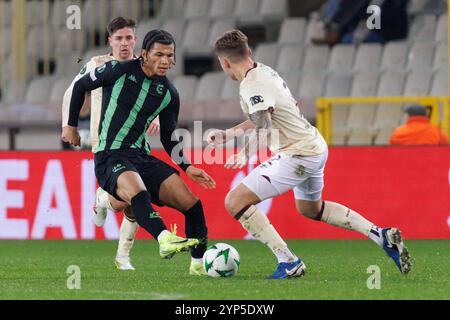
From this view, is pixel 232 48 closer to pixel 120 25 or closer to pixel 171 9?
pixel 120 25

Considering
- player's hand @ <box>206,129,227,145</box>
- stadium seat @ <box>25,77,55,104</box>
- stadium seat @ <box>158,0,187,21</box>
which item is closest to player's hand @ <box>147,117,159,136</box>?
player's hand @ <box>206,129,227,145</box>

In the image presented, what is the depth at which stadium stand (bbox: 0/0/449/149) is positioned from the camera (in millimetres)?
16797

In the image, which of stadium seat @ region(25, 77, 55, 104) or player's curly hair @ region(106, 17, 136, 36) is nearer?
player's curly hair @ region(106, 17, 136, 36)

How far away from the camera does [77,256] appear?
11.7 metres

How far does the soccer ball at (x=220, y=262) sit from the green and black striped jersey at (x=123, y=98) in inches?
26.4

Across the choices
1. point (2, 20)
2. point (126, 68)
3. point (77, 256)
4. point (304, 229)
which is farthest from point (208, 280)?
point (2, 20)

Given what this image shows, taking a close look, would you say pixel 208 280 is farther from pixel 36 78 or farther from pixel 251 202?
pixel 36 78

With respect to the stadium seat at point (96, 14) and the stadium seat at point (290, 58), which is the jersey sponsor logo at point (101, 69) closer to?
the stadium seat at point (290, 58)

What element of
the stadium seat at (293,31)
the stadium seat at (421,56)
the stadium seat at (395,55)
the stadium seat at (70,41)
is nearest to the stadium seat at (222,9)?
the stadium seat at (293,31)

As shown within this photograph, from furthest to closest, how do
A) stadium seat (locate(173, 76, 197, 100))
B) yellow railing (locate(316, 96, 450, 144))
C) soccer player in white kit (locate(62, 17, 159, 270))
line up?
1. stadium seat (locate(173, 76, 197, 100))
2. yellow railing (locate(316, 96, 450, 144))
3. soccer player in white kit (locate(62, 17, 159, 270))

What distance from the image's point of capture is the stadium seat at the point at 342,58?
696 inches

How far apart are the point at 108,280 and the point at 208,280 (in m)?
0.71

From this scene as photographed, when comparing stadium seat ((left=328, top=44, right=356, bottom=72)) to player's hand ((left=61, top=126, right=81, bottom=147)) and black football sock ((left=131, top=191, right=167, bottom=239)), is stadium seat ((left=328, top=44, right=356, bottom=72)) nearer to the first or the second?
player's hand ((left=61, top=126, right=81, bottom=147))

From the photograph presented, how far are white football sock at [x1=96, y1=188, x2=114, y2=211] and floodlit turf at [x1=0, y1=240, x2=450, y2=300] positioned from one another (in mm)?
509
